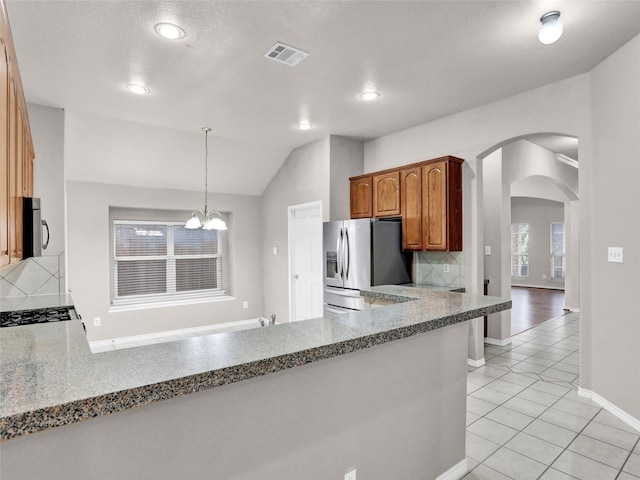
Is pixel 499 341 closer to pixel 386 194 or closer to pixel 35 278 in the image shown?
pixel 386 194

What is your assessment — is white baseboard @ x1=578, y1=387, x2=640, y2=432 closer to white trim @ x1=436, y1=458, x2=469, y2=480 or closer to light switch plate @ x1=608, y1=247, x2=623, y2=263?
light switch plate @ x1=608, y1=247, x2=623, y2=263

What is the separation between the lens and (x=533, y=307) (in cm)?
791

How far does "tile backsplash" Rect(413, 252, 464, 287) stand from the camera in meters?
4.26

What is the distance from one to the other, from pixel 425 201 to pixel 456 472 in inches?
108

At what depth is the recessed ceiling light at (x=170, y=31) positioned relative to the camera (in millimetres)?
2486

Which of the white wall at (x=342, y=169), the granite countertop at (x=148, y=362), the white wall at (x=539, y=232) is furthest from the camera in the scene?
the white wall at (x=539, y=232)

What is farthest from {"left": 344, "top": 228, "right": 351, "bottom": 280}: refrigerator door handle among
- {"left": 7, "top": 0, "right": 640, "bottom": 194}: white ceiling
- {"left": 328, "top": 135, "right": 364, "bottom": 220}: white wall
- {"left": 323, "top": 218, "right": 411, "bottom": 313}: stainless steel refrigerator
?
{"left": 7, "top": 0, "right": 640, "bottom": 194}: white ceiling

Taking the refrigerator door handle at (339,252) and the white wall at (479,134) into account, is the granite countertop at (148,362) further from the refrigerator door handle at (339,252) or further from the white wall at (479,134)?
the refrigerator door handle at (339,252)

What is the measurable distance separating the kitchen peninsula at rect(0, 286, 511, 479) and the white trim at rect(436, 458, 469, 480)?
1 centimetres

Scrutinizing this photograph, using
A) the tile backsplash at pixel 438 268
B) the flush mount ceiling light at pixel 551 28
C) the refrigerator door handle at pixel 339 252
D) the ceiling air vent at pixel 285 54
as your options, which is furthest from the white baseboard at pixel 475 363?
the ceiling air vent at pixel 285 54

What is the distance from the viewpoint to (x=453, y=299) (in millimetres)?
2176

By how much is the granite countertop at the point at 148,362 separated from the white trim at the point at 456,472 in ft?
3.06

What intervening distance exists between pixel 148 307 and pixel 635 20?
631cm

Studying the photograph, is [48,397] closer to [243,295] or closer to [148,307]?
[148,307]
